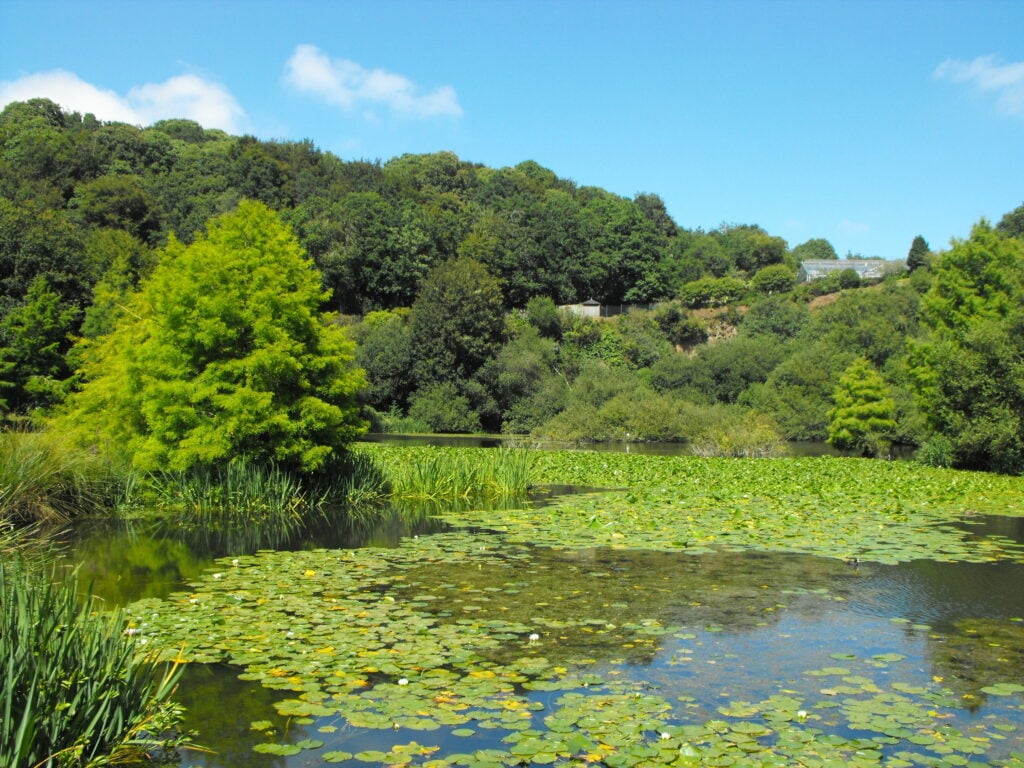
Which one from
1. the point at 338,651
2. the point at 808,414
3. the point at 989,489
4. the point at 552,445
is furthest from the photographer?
the point at 808,414

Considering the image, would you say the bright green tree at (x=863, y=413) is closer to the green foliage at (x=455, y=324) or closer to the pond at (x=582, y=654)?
the green foliage at (x=455, y=324)

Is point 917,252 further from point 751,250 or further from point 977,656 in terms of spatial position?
point 977,656

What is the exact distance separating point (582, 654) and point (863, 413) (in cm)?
3276

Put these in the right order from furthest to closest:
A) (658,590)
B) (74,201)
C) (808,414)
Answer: (74,201), (808,414), (658,590)

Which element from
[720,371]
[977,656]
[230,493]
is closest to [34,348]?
[230,493]

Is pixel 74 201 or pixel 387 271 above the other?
pixel 74 201

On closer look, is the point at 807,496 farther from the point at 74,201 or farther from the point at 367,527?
the point at 74,201

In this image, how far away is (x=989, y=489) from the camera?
65.6ft

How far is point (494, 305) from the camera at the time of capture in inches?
2270

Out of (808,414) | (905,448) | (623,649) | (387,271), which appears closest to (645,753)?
(623,649)

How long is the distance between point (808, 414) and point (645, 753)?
46438 mm

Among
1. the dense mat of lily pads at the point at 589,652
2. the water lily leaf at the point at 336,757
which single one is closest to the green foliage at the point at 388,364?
the dense mat of lily pads at the point at 589,652

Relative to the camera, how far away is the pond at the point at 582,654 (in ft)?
18.1

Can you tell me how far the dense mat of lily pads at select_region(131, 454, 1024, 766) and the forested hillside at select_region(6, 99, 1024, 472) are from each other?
6866 millimetres
